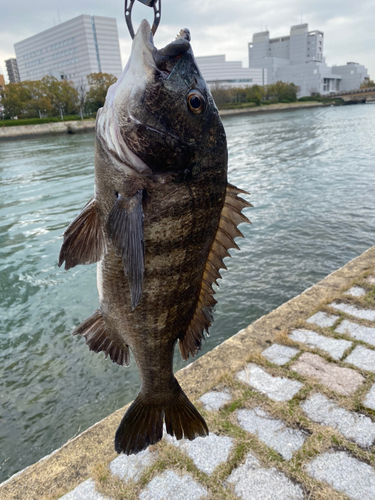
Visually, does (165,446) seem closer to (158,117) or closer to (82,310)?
(158,117)

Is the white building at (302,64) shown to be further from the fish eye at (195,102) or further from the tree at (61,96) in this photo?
the fish eye at (195,102)

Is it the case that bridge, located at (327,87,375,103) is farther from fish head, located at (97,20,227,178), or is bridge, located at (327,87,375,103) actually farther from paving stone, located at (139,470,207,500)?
paving stone, located at (139,470,207,500)

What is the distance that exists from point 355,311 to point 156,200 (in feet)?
13.1

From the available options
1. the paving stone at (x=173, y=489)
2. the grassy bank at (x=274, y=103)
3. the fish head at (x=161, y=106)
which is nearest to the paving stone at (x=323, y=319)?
the paving stone at (x=173, y=489)

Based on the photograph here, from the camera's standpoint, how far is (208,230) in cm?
191

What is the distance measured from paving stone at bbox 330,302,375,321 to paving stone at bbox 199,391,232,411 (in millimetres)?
2212

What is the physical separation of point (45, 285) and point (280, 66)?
15690 centimetres

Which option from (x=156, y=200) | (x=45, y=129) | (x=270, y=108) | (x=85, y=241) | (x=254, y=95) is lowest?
(x=85, y=241)

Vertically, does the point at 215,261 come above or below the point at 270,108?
below

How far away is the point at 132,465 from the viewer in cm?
282

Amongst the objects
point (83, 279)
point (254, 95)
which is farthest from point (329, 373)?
point (254, 95)

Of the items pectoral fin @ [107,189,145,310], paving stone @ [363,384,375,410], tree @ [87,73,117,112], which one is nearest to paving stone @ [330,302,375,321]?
paving stone @ [363,384,375,410]

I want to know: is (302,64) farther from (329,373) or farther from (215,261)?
(215,261)

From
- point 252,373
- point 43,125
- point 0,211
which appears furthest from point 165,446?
point 43,125
